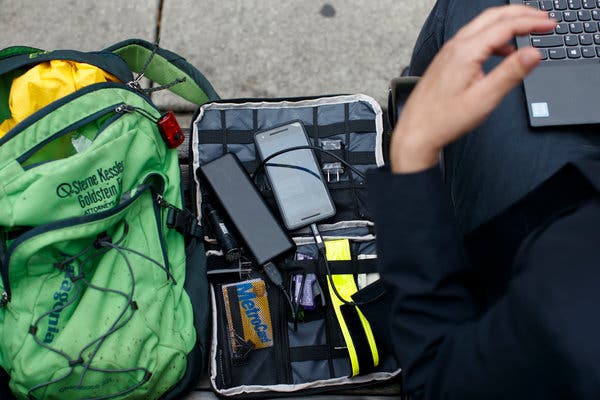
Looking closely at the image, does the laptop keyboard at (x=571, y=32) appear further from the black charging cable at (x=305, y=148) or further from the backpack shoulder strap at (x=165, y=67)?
the backpack shoulder strap at (x=165, y=67)

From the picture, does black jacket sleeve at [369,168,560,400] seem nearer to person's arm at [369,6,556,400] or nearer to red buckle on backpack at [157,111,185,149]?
person's arm at [369,6,556,400]

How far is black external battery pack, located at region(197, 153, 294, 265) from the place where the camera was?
3.60 feet

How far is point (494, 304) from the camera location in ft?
2.18

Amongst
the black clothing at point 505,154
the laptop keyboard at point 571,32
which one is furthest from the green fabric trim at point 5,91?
the laptop keyboard at point 571,32

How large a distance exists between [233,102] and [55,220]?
0.46m

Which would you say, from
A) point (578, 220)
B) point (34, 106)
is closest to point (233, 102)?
point (34, 106)

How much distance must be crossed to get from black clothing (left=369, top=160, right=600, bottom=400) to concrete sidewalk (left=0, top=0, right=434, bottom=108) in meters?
0.94

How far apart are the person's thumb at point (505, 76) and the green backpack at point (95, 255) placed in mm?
641

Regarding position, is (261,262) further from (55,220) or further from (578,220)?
(578,220)

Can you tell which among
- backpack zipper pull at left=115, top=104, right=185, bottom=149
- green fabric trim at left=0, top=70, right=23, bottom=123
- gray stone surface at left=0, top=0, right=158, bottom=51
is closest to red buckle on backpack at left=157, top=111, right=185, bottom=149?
backpack zipper pull at left=115, top=104, right=185, bottom=149

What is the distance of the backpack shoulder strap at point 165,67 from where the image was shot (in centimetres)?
118

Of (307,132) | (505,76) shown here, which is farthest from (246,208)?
(505,76)

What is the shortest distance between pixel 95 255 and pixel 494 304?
0.69 m

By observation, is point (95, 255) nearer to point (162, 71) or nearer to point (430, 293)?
point (162, 71)
